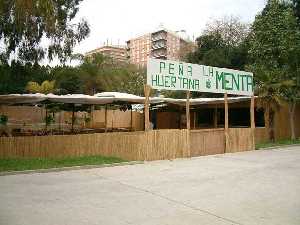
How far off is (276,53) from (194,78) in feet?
41.0

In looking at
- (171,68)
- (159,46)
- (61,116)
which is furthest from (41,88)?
(159,46)

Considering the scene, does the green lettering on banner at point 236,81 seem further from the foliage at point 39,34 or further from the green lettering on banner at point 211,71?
the foliage at point 39,34

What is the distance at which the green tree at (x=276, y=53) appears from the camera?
2217cm

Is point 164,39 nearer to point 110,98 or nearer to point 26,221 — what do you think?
point 110,98

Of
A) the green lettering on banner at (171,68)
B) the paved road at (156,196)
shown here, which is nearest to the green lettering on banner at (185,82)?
the green lettering on banner at (171,68)

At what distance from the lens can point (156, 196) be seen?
8.34 meters

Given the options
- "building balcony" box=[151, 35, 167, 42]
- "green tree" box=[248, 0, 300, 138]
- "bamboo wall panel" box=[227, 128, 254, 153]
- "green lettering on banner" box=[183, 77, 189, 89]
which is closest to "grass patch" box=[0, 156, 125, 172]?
"green lettering on banner" box=[183, 77, 189, 89]

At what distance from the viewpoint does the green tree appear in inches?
873

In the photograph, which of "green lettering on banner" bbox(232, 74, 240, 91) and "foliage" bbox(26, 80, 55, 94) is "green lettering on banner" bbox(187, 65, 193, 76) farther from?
"foliage" bbox(26, 80, 55, 94)

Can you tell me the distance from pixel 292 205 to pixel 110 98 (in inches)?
482

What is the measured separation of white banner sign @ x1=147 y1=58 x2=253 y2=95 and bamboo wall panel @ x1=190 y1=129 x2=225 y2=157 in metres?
1.80

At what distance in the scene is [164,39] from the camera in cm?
10525

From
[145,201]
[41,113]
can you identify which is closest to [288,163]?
[145,201]

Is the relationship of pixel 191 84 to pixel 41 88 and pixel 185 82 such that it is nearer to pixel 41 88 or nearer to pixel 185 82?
pixel 185 82
